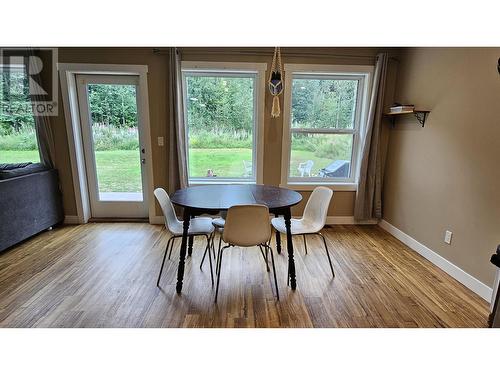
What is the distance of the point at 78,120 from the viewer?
3.30 m

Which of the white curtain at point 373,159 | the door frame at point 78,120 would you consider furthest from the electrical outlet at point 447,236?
the door frame at point 78,120

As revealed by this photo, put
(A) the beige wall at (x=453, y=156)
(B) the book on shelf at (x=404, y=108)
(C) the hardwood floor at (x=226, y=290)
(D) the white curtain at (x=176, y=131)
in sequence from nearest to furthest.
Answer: (C) the hardwood floor at (x=226, y=290) < (A) the beige wall at (x=453, y=156) < (B) the book on shelf at (x=404, y=108) < (D) the white curtain at (x=176, y=131)

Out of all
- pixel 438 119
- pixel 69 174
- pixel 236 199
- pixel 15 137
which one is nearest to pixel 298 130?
pixel 438 119

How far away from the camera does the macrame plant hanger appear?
2928 mm

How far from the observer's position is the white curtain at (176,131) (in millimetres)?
3059

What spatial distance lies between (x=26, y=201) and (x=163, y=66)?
2170mm

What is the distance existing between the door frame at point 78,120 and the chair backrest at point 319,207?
2146mm

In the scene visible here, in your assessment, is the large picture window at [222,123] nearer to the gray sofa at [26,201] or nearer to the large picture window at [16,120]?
the gray sofa at [26,201]

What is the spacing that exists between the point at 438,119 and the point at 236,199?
7.19 feet

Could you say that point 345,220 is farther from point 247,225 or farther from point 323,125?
point 247,225

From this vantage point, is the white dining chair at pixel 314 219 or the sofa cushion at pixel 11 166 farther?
the sofa cushion at pixel 11 166

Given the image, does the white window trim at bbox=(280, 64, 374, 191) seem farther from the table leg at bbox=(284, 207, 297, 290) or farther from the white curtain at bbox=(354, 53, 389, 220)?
the table leg at bbox=(284, 207, 297, 290)

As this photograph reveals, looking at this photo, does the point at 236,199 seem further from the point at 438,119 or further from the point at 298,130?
the point at 438,119

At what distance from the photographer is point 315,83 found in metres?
3.36
